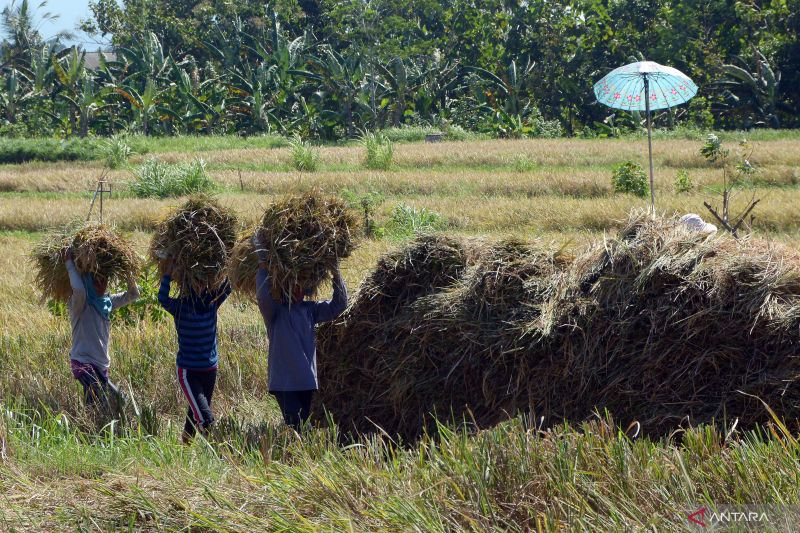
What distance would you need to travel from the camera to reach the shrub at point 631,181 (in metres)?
15.9

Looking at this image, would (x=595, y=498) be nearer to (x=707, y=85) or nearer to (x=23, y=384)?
(x=23, y=384)

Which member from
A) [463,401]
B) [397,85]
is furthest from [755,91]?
[463,401]

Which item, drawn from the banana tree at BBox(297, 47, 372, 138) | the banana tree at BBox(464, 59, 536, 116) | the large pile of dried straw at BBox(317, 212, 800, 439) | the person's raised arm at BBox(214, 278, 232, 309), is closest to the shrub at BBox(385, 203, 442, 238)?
the large pile of dried straw at BBox(317, 212, 800, 439)

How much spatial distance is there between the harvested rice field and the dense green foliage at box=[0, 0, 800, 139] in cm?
2556

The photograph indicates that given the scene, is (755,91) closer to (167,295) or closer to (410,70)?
(410,70)

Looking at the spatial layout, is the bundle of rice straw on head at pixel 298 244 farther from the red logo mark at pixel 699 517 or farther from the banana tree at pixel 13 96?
the banana tree at pixel 13 96

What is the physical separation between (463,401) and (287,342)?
1.10 meters

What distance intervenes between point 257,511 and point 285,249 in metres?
1.91

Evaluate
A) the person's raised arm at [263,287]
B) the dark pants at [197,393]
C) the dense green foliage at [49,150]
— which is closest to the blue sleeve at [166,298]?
the dark pants at [197,393]

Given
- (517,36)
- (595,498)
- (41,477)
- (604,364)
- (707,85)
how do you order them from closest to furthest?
(595,498) → (41,477) → (604,364) → (707,85) → (517,36)

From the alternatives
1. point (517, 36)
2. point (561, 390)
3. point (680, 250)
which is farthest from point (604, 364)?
point (517, 36)

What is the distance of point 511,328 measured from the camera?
5.48m

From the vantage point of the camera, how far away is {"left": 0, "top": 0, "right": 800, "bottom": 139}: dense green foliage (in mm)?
33312

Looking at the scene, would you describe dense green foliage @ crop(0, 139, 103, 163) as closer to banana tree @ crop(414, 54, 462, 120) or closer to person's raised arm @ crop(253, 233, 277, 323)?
banana tree @ crop(414, 54, 462, 120)
